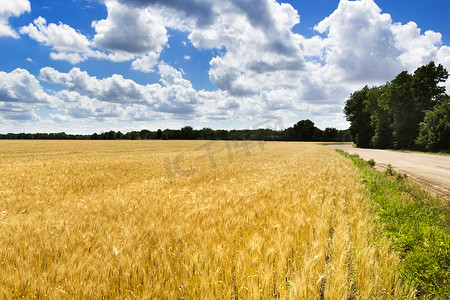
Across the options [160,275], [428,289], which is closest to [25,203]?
[160,275]

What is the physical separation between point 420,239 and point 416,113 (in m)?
59.3

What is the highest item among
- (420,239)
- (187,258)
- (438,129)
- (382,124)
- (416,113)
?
(416,113)

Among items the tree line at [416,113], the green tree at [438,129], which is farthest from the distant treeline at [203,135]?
the green tree at [438,129]

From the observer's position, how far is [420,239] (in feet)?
14.0

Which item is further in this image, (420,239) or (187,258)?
(420,239)

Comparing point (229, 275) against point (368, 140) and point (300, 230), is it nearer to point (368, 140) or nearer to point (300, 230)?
point (300, 230)

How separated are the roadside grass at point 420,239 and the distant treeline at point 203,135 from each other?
11893cm

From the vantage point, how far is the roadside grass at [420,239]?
3.08m

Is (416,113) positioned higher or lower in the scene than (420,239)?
higher

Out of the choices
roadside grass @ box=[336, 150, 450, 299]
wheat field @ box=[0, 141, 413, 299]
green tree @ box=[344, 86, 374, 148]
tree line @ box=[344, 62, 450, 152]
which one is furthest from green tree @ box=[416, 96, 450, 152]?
wheat field @ box=[0, 141, 413, 299]

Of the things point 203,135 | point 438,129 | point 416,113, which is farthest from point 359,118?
point 203,135

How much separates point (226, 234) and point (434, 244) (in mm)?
3503

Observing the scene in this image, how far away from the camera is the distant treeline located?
433 feet

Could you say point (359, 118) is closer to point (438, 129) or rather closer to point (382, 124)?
point (382, 124)
